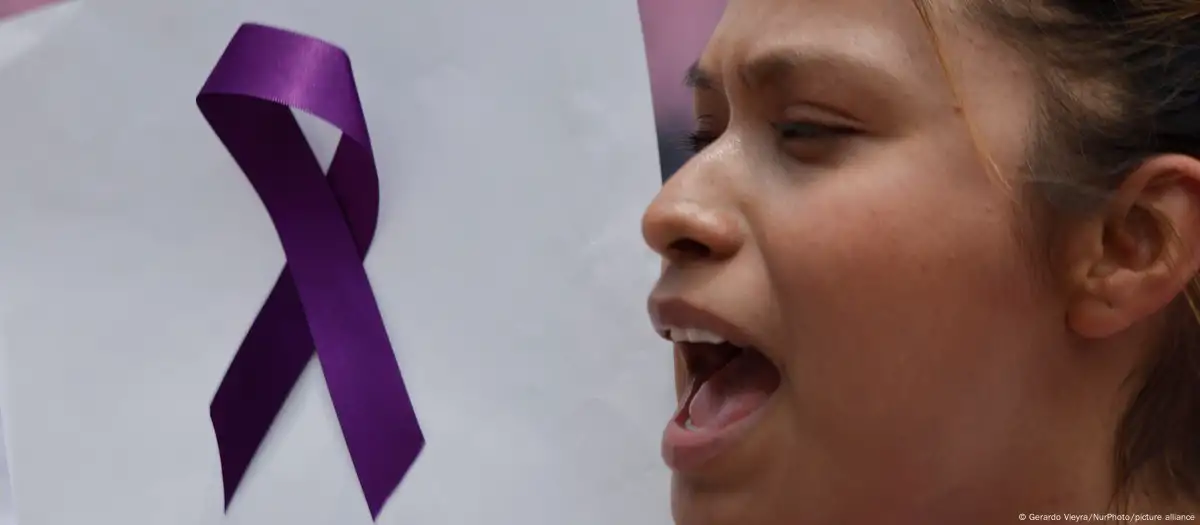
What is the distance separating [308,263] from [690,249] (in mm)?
173

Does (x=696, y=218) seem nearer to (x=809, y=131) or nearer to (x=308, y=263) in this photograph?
(x=809, y=131)

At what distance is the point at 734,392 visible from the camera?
0.32m

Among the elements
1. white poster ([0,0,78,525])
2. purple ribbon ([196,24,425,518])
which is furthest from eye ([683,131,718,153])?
white poster ([0,0,78,525])

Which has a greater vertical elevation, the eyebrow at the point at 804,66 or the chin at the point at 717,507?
the eyebrow at the point at 804,66

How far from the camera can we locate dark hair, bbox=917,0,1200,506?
29 centimetres

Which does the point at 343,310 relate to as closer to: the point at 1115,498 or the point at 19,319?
the point at 19,319

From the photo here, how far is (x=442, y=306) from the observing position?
0.42 m

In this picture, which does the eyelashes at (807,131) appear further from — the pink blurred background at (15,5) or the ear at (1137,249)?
the pink blurred background at (15,5)

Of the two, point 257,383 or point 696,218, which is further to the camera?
point 257,383

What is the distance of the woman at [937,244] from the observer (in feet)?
0.93

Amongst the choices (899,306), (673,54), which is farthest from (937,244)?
(673,54)

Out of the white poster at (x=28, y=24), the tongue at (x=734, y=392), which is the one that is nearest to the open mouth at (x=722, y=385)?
the tongue at (x=734, y=392)

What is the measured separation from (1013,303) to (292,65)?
273 mm

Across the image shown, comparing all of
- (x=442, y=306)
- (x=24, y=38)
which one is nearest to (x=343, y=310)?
(x=442, y=306)
